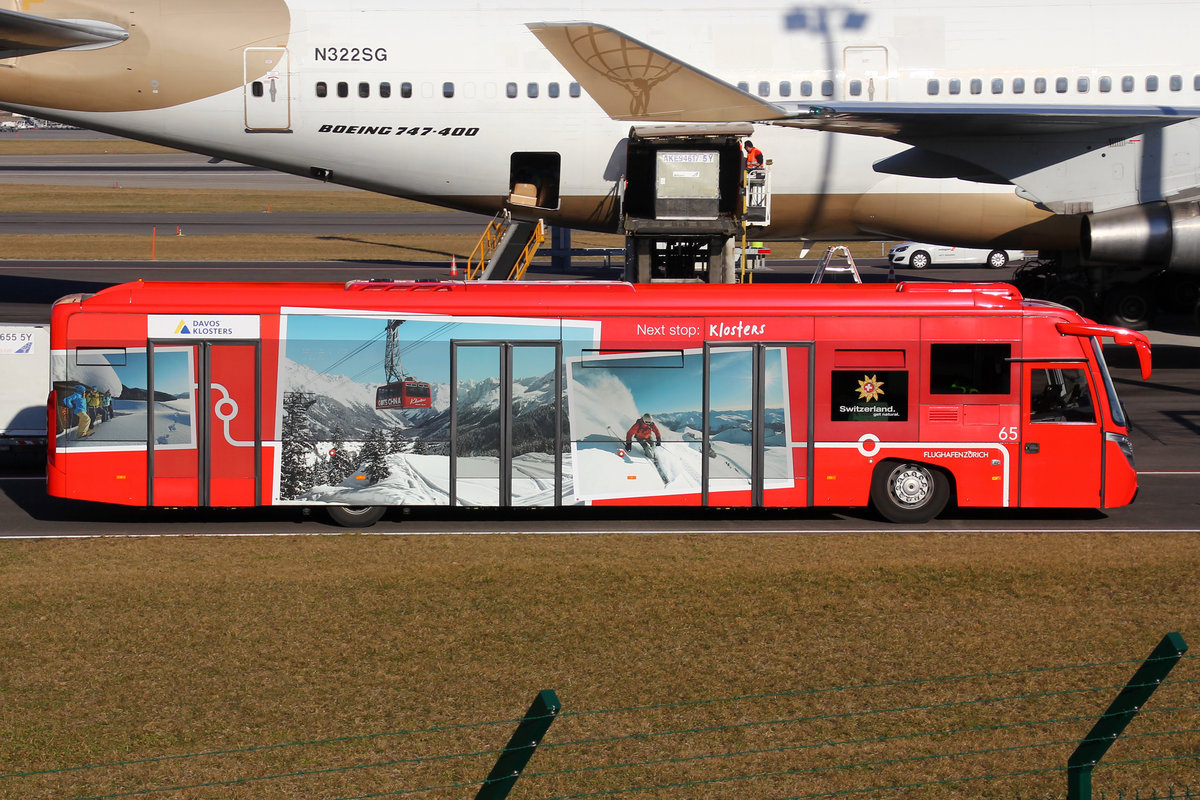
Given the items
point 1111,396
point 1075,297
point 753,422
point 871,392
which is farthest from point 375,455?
point 1075,297

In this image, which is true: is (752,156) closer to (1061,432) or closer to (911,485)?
(911,485)

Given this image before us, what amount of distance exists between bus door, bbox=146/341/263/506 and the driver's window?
11015 mm

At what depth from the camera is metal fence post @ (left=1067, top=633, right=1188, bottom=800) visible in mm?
7121

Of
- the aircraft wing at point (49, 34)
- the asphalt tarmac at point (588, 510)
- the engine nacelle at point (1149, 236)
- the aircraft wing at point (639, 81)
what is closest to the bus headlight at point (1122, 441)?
the asphalt tarmac at point (588, 510)

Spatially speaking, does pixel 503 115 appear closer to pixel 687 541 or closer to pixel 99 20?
pixel 99 20

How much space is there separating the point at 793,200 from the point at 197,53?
15.0 meters

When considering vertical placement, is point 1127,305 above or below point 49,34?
below

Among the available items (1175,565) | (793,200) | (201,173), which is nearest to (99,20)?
(793,200)

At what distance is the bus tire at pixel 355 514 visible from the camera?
1992cm

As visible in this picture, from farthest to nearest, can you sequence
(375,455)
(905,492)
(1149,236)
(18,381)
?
(1149,236) < (18,381) < (905,492) < (375,455)

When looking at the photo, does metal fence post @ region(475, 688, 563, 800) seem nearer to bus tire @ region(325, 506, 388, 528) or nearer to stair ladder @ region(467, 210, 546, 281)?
bus tire @ region(325, 506, 388, 528)

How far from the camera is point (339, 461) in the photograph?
19391mm

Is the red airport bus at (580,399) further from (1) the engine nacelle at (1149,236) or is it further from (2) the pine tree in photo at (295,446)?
(1) the engine nacelle at (1149,236)

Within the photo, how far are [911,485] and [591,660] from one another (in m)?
8.01
